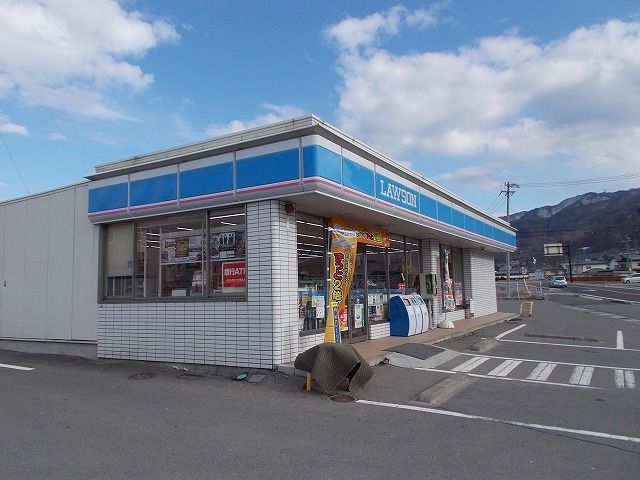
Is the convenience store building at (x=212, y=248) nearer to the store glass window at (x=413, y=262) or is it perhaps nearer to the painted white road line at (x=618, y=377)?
the store glass window at (x=413, y=262)

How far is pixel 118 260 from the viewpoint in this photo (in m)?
11.0

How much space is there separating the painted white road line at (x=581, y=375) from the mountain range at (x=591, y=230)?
132409 mm

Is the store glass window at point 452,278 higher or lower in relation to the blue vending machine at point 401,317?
higher

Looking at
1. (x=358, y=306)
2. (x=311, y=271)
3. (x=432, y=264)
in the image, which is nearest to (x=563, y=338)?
(x=432, y=264)

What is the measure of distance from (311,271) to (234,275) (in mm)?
1722

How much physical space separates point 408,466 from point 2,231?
12910 millimetres

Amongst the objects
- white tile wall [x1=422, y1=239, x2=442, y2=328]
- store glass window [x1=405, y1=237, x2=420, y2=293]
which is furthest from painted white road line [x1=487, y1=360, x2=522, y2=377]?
white tile wall [x1=422, y1=239, x2=442, y2=328]

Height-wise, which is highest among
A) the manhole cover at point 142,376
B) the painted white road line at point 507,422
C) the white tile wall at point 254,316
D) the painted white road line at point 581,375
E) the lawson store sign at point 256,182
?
the lawson store sign at point 256,182

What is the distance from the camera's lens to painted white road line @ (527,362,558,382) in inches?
356

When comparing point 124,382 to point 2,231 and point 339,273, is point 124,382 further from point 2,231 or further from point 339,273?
point 2,231

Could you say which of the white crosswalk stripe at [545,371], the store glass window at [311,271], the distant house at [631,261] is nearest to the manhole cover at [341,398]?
the store glass window at [311,271]

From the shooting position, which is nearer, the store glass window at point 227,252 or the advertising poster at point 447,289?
the store glass window at point 227,252

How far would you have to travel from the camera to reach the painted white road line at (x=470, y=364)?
963 cm

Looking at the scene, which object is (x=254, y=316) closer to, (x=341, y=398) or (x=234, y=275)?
(x=234, y=275)
